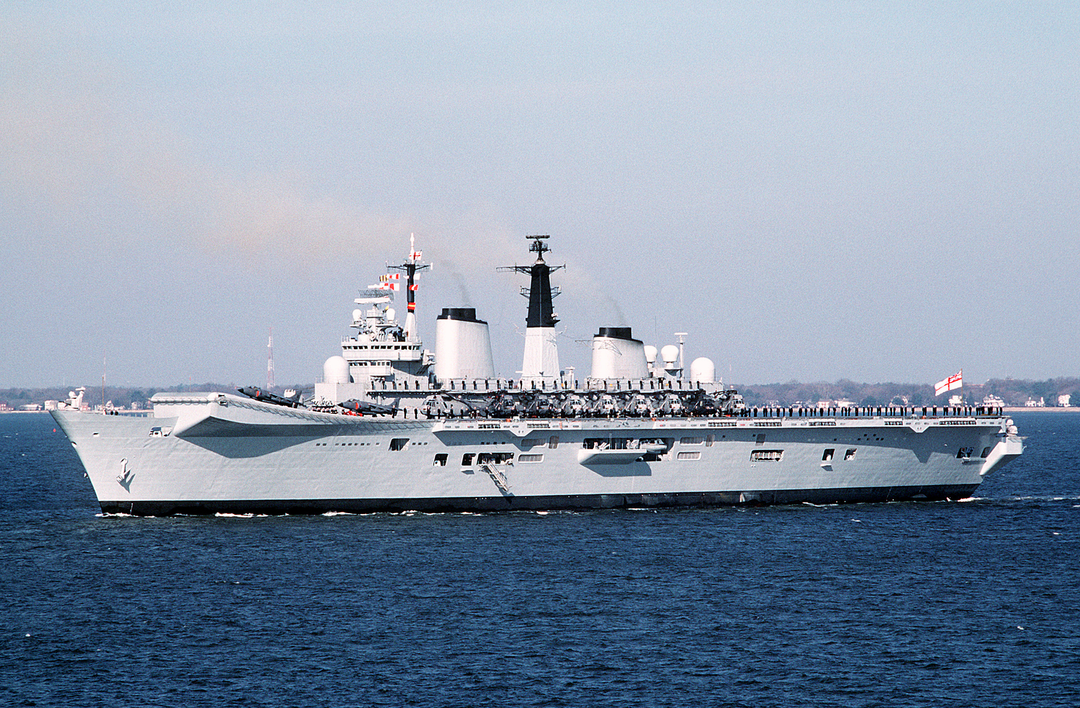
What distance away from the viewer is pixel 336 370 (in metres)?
41.2

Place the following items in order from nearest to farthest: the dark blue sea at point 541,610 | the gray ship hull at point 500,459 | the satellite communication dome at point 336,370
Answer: the dark blue sea at point 541,610
the gray ship hull at point 500,459
the satellite communication dome at point 336,370

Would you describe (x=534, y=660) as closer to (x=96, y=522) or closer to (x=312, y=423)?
(x=312, y=423)

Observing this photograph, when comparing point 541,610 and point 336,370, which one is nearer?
point 541,610

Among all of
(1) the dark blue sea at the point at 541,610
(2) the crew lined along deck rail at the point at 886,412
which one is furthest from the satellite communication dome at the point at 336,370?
(2) the crew lined along deck rail at the point at 886,412

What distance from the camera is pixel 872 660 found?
22625 millimetres

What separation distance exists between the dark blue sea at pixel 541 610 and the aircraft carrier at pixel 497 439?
3.86 ft

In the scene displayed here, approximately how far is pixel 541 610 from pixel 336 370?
17.4 meters

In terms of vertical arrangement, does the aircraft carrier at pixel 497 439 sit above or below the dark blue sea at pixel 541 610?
above

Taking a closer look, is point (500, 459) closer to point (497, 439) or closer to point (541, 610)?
point (497, 439)

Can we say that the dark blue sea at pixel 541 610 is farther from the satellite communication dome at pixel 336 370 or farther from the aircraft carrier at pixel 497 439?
the satellite communication dome at pixel 336 370

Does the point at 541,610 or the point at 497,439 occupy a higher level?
the point at 497,439

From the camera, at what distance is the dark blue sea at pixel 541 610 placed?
21016mm

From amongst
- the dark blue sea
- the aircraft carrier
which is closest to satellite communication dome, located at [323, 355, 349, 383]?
the aircraft carrier

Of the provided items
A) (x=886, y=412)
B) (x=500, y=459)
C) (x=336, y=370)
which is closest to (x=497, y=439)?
(x=500, y=459)
